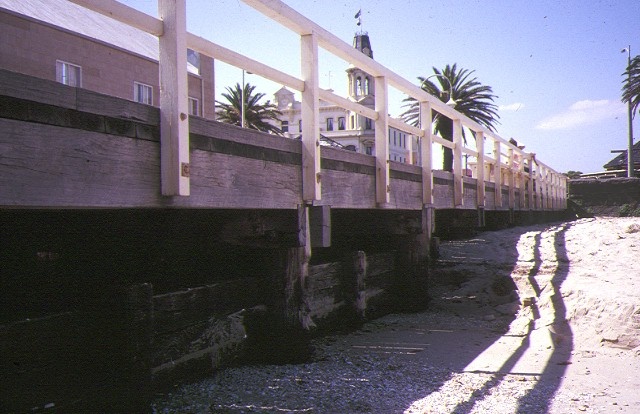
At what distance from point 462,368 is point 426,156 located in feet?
11.4

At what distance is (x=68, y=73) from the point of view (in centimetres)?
1652

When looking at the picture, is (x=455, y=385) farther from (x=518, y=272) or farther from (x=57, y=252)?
(x=518, y=272)

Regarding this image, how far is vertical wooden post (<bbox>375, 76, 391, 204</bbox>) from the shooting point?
6.91 metres

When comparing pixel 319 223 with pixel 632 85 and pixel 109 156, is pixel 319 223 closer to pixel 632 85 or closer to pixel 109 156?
pixel 109 156

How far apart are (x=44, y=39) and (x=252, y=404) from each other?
47.8ft

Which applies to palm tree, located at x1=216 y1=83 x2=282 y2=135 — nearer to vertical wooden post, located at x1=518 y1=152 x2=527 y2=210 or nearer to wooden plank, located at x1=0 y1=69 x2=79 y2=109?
vertical wooden post, located at x1=518 y1=152 x2=527 y2=210

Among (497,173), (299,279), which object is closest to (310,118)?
(299,279)

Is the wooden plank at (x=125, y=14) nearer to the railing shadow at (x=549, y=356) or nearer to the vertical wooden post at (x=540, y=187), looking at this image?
the railing shadow at (x=549, y=356)

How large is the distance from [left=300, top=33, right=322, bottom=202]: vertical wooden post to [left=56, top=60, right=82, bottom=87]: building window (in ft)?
42.3

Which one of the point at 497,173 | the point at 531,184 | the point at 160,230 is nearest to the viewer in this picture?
the point at 160,230

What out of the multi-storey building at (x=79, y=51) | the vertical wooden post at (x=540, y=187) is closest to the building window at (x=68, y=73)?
the multi-storey building at (x=79, y=51)

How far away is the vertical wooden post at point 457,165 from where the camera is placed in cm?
977

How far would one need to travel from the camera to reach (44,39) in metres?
15.8

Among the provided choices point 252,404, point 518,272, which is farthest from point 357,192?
point 518,272
